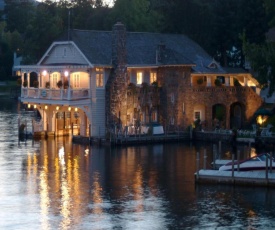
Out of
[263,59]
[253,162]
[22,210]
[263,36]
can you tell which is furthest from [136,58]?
[22,210]

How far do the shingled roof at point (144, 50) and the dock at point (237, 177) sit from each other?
22141 millimetres

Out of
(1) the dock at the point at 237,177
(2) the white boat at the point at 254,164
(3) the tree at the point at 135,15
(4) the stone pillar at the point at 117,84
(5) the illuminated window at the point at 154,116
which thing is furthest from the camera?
(3) the tree at the point at 135,15

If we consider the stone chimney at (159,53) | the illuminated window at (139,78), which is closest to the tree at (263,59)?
the stone chimney at (159,53)

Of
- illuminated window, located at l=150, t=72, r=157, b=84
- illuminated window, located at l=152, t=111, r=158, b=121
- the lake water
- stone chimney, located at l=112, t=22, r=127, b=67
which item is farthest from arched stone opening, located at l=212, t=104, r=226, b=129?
the lake water

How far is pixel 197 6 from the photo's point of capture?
90812mm

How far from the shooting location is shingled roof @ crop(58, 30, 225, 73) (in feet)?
223

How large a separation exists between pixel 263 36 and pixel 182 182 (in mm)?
39553

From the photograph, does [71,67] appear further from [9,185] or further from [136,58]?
[9,185]

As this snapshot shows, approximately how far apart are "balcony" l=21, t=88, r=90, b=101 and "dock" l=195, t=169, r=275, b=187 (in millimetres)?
21692

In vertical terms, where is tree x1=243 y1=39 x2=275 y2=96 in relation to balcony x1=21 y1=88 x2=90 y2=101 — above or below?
above

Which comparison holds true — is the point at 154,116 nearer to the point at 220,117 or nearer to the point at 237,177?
the point at 220,117

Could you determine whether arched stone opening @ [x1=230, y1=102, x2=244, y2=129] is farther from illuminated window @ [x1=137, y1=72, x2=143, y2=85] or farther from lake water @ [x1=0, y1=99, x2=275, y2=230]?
lake water @ [x1=0, y1=99, x2=275, y2=230]

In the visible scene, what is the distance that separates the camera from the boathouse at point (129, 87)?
6656 cm

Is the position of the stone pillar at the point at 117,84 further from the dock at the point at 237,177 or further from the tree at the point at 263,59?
the dock at the point at 237,177
